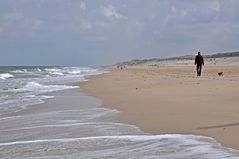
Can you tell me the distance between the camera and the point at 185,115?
381 inches

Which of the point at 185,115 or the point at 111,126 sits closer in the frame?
the point at 111,126

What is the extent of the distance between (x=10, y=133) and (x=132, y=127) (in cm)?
238

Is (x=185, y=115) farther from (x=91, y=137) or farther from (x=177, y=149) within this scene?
(x=177, y=149)

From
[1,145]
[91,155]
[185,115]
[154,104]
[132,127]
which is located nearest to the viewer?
[91,155]

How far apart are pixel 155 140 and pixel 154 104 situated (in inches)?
213

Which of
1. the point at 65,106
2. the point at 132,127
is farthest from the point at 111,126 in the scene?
the point at 65,106

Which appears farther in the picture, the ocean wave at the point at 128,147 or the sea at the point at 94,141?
the sea at the point at 94,141

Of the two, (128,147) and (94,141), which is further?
(94,141)

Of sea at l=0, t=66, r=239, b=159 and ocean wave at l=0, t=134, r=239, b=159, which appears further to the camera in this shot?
sea at l=0, t=66, r=239, b=159

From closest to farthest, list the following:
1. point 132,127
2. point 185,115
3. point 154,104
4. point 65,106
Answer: point 132,127 < point 185,115 < point 154,104 < point 65,106

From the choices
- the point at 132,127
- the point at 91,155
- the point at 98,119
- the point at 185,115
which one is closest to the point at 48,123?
the point at 98,119

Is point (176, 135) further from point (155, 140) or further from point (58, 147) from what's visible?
point (58, 147)

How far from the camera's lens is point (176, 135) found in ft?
24.3

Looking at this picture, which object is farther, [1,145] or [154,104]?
[154,104]
